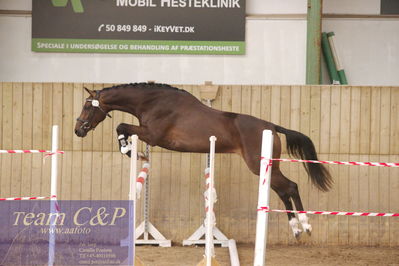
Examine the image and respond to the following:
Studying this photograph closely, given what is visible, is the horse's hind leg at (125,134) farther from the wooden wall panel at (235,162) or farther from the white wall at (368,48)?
the white wall at (368,48)

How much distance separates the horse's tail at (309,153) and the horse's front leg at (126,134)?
4.31 ft

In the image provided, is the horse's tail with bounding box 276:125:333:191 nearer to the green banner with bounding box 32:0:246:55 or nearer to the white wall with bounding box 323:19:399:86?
the green banner with bounding box 32:0:246:55

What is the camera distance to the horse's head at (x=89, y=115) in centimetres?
593

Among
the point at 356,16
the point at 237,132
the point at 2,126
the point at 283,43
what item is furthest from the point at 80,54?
the point at 356,16

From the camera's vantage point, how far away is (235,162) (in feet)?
22.7

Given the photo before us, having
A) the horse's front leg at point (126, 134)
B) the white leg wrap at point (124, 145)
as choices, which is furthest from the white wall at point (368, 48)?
the white leg wrap at point (124, 145)

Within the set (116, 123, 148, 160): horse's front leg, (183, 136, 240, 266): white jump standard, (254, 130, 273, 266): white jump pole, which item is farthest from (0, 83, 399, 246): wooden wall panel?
(254, 130, 273, 266): white jump pole

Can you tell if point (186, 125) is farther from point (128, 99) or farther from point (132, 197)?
point (132, 197)

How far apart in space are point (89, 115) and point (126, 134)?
0.45m

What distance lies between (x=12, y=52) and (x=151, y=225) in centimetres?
343

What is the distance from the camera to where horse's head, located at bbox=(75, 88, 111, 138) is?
593 cm

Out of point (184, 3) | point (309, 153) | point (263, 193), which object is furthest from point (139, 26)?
point (263, 193)

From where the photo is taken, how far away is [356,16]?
890 centimetres

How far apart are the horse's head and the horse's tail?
174 cm
